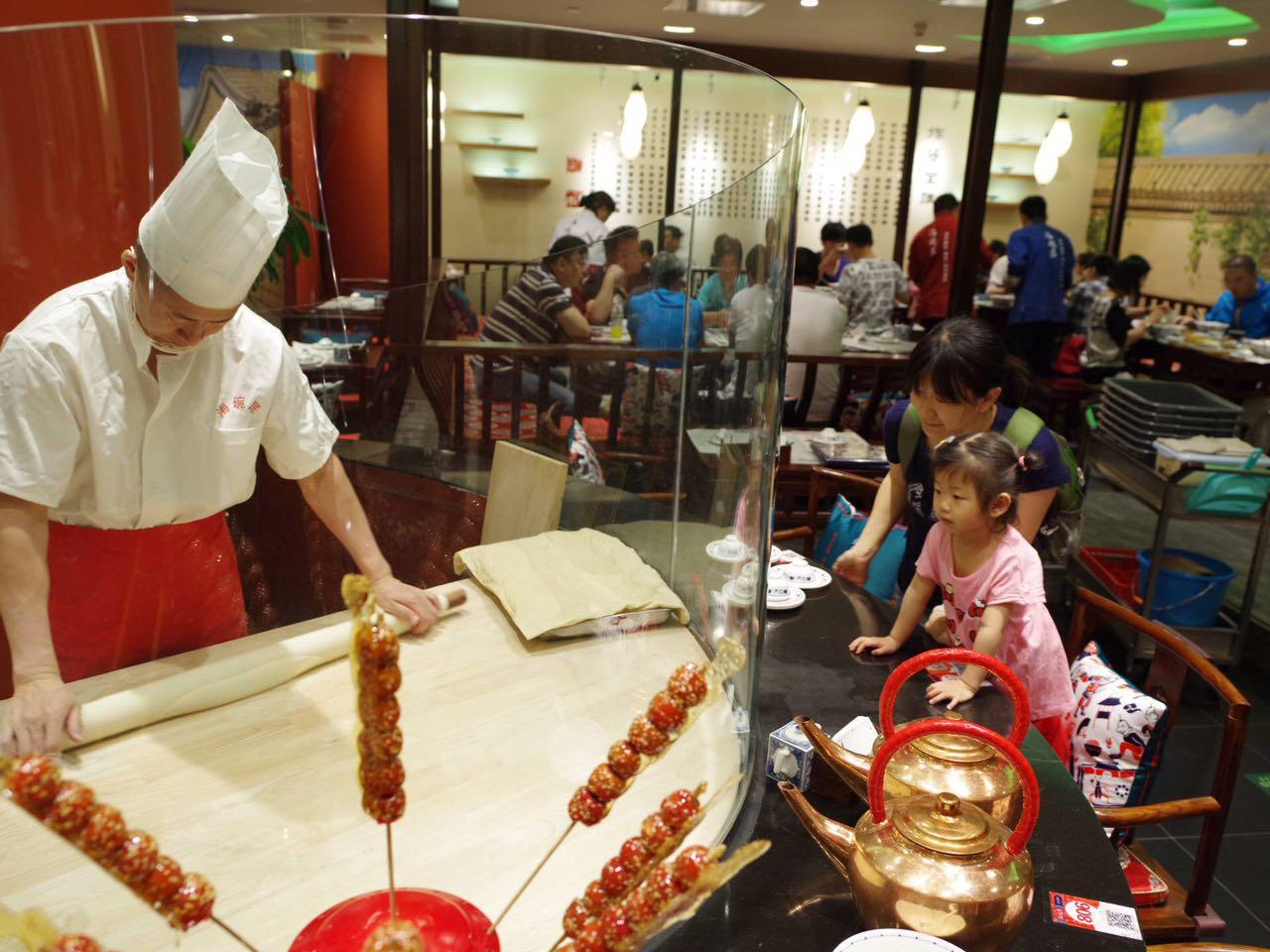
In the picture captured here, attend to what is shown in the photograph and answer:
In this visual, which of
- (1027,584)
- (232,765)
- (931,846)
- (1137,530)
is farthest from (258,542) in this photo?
(1137,530)

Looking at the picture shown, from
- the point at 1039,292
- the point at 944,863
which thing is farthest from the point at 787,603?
the point at 1039,292

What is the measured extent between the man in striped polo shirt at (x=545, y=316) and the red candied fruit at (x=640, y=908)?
550 mm

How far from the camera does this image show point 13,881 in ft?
2.48

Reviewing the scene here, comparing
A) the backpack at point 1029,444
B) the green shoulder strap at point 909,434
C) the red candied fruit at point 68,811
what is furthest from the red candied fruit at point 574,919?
the green shoulder strap at point 909,434

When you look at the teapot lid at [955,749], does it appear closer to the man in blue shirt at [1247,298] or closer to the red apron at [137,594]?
the red apron at [137,594]

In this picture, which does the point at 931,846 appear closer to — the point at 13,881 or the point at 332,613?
the point at 332,613

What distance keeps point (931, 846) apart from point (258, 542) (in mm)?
682

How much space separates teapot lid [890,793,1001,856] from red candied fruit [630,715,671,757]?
374mm

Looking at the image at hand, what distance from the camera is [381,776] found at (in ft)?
2.23

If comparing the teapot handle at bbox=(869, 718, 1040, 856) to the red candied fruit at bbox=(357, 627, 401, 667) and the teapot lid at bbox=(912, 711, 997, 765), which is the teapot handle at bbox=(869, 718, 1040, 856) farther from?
the red candied fruit at bbox=(357, 627, 401, 667)

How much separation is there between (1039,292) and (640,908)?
6.34 m

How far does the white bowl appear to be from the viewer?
906 mm

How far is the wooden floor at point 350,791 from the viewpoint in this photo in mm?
784

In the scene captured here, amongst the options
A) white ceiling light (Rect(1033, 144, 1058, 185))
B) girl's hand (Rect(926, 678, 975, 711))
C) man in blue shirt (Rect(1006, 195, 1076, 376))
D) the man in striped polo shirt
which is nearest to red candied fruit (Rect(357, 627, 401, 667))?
the man in striped polo shirt
